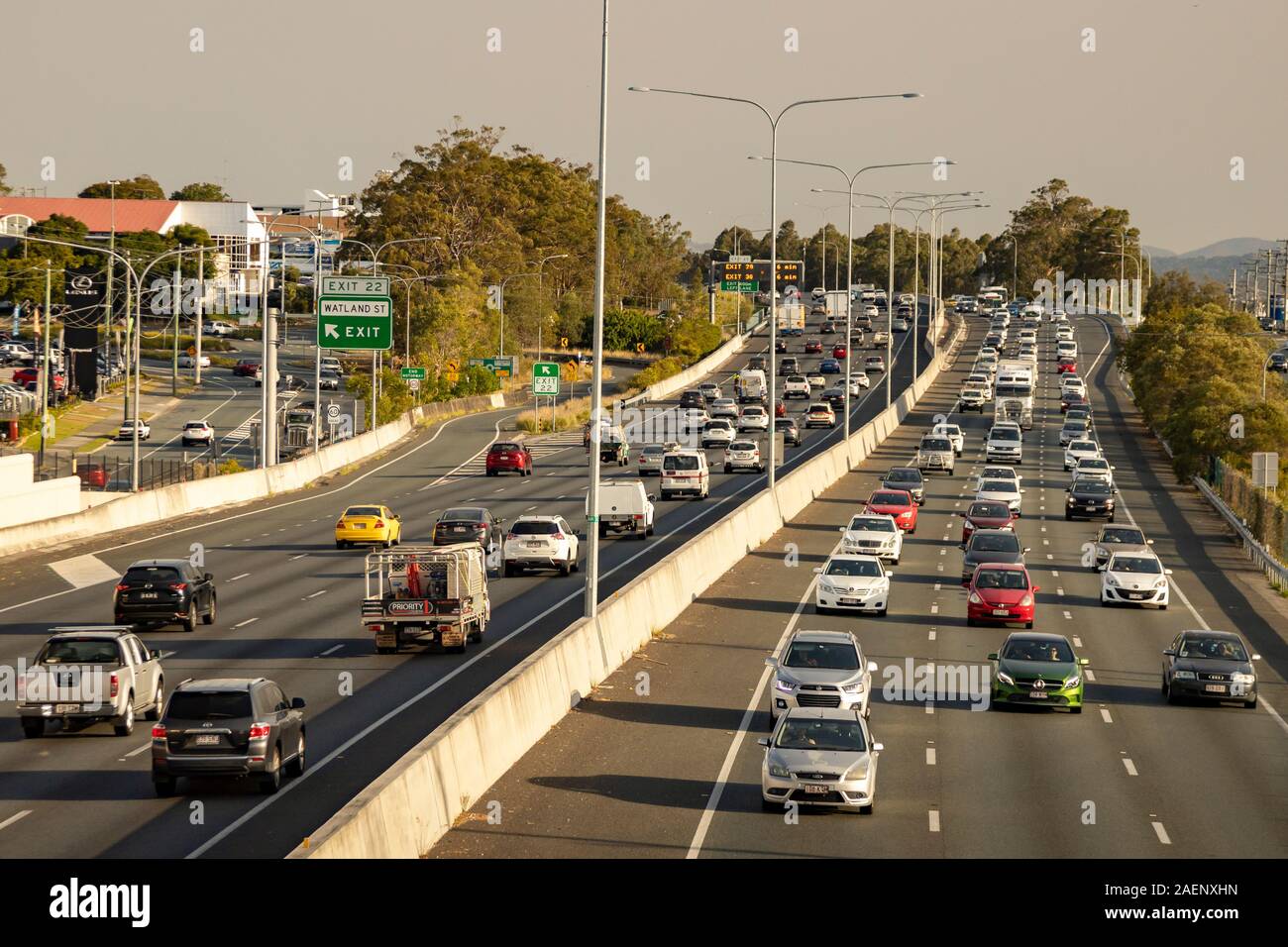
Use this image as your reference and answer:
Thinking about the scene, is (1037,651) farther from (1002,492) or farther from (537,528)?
(1002,492)

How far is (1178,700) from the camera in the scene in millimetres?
31500

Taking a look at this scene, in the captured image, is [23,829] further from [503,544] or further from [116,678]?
[503,544]

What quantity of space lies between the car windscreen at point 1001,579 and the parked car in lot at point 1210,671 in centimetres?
829

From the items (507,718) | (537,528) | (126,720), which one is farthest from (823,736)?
(537,528)

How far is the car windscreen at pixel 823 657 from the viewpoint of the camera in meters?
29.2

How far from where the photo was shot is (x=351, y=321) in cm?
7144

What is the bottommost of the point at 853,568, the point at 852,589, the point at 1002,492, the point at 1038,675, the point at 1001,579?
the point at 1038,675

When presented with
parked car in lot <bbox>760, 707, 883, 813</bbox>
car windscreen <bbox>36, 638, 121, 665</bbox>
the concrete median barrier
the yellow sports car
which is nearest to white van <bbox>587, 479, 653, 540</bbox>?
the concrete median barrier

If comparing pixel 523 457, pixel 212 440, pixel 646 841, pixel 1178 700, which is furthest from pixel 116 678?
pixel 212 440

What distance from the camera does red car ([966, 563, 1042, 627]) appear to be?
1566 inches

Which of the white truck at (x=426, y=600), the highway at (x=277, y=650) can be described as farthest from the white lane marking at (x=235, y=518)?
the white truck at (x=426, y=600)

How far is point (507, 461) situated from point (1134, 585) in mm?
37343

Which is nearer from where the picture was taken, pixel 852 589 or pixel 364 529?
pixel 852 589

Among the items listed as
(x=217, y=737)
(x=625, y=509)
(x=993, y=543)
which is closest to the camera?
(x=217, y=737)
